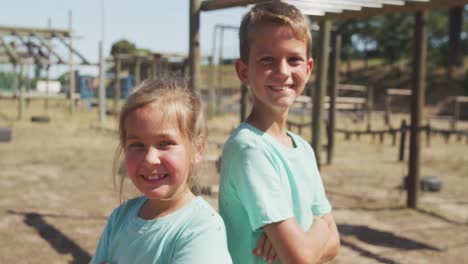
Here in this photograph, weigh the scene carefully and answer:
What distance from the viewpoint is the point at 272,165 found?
5.24ft

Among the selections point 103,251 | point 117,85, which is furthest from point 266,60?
point 117,85

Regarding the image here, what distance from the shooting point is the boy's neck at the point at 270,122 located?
5.57ft

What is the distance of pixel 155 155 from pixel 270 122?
40cm

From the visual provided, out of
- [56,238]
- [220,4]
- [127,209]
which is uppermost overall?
[220,4]

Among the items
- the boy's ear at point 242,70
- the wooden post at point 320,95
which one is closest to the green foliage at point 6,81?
Answer: the wooden post at point 320,95

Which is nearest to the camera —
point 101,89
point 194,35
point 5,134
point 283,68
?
point 283,68

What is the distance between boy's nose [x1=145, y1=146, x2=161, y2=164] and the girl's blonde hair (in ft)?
0.29

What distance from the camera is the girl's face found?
1.49 m

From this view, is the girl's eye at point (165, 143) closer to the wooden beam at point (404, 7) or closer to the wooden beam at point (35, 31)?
the wooden beam at point (404, 7)

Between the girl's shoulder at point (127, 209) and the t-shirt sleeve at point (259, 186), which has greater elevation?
the t-shirt sleeve at point (259, 186)

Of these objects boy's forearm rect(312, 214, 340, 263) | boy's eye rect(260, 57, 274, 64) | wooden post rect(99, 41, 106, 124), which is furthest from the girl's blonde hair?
wooden post rect(99, 41, 106, 124)

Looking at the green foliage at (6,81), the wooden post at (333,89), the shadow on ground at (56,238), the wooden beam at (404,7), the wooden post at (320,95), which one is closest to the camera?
the wooden beam at (404,7)

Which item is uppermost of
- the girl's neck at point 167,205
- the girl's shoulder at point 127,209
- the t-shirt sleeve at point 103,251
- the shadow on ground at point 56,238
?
the girl's neck at point 167,205

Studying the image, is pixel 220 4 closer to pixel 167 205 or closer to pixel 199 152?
pixel 199 152
